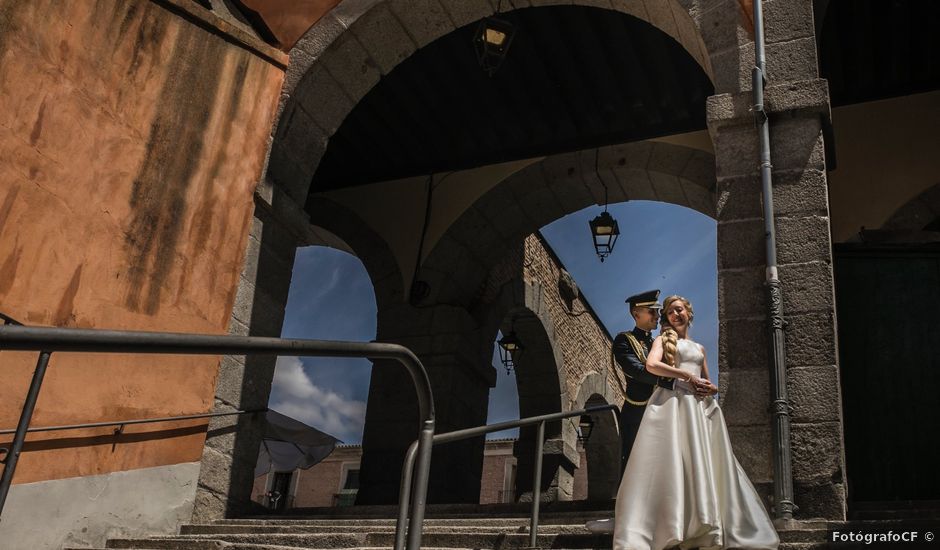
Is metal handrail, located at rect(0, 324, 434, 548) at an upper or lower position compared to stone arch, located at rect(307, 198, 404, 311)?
lower

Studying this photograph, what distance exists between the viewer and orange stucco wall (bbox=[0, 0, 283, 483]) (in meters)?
4.52

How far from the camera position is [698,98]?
8.45 metres

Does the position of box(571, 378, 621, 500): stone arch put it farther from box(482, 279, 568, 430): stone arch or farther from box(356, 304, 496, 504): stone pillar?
box(356, 304, 496, 504): stone pillar

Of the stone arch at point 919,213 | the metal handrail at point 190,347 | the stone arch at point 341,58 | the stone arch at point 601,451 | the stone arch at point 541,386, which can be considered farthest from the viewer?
the stone arch at point 601,451

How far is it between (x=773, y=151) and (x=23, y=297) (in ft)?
13.4

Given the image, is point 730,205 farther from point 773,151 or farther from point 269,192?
point 269,192

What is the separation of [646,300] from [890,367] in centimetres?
177

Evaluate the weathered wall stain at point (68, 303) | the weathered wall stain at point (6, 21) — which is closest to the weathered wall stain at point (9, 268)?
the weathered wall stain at point (68, 303)

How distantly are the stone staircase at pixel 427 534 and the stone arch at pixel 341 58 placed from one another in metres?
2.58

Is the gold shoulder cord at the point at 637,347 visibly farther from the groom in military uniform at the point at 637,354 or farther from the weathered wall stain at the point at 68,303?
the weathered wall stain at the point at 68,303

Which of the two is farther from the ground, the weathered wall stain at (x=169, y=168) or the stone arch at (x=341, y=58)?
the stone arch at (x=341, y=58)

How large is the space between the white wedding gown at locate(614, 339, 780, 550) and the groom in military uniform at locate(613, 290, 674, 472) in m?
0.77

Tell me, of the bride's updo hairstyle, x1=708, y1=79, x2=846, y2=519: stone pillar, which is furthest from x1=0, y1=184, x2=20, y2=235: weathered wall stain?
x1=708, y1=79, x2=846, y2=519: stone pillar

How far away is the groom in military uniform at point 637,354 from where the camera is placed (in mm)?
4559
